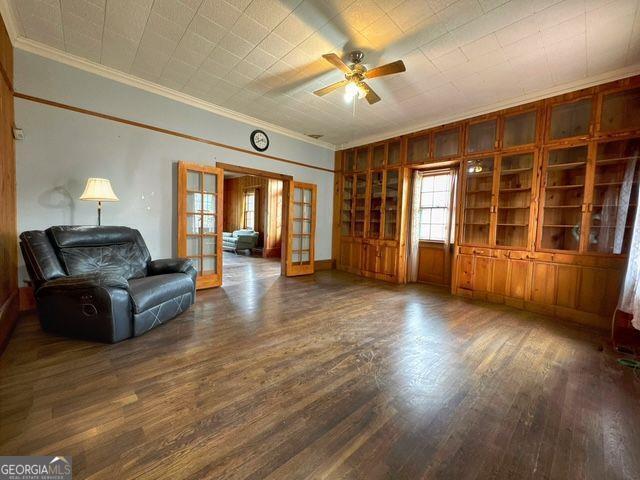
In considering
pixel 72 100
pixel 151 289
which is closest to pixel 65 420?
pixel 151 289

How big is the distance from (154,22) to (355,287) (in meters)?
4.27

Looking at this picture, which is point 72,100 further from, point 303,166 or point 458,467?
point 458,467

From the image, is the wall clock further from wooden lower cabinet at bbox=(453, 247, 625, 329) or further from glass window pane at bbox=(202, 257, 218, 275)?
wooden lower cabinet at bbox=(453, 247, 625, 329)

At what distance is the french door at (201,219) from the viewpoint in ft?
13.3

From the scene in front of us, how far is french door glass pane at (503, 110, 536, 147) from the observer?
379 cm

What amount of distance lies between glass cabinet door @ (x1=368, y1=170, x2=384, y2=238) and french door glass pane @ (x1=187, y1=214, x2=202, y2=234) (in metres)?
3.36

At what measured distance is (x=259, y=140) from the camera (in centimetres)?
500

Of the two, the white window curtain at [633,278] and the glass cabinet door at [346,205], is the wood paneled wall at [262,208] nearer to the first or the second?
the glass cabinet door at [346,205]

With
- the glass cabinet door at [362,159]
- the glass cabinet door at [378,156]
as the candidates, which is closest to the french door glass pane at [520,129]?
the glass cabinet door at [378,156]

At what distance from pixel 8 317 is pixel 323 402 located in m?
2.92

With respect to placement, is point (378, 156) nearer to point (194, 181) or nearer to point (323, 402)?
point (194, 181)

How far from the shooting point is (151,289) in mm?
2607

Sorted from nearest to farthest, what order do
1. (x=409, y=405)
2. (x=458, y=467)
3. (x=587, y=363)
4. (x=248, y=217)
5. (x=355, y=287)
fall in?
1. (x=458, y=467)
2. (x=409, y=405)
3. (x=587, y=363)
4. (x=355, y=287)
5. (x=248, y=217)

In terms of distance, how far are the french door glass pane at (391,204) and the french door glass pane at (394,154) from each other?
187mm
